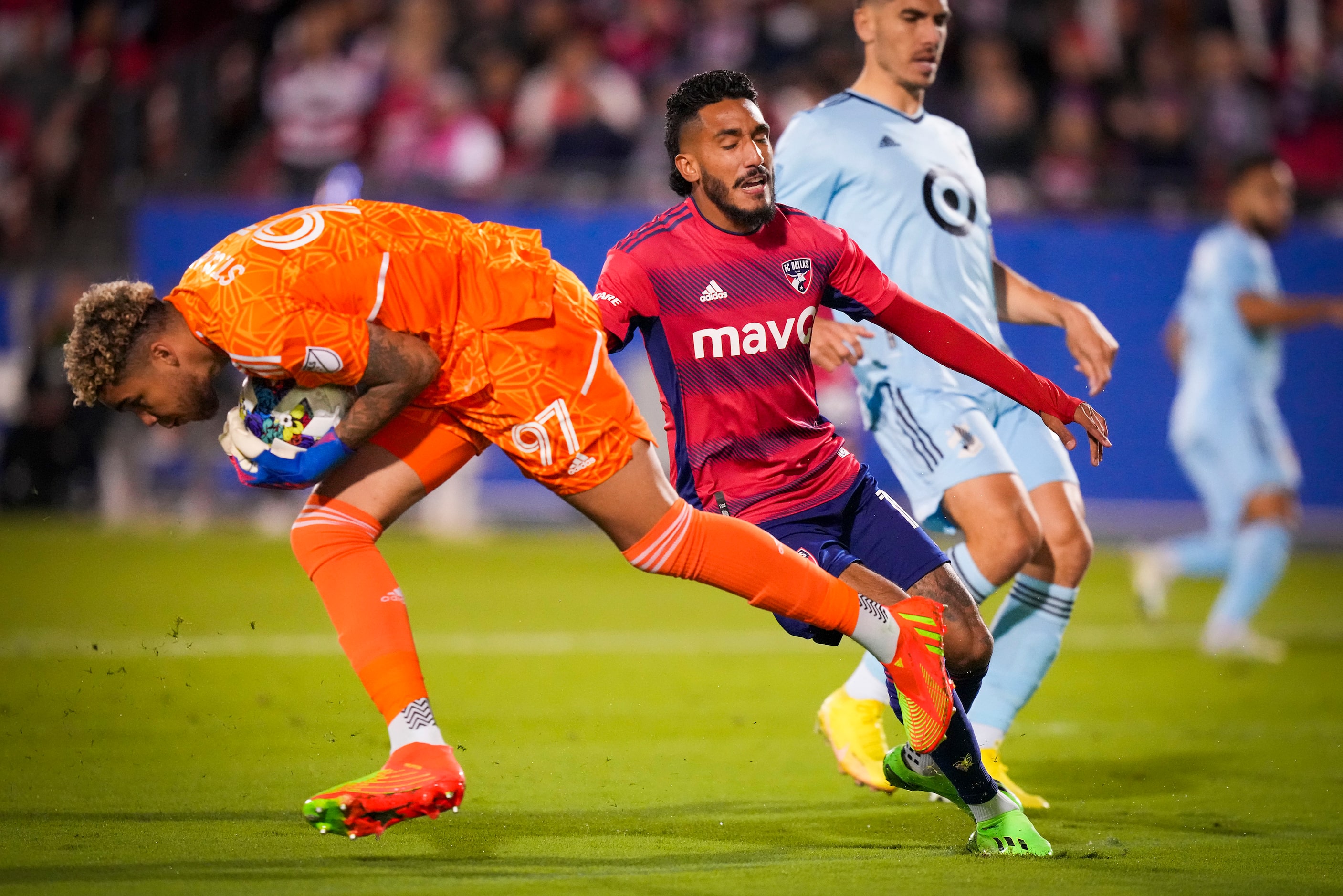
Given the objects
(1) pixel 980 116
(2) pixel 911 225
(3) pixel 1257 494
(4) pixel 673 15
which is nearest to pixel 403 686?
(2) pixel 911 225

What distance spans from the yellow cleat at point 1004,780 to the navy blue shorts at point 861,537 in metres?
0.81

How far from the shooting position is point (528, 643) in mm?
9266

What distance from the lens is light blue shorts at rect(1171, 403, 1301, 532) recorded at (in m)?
9.41

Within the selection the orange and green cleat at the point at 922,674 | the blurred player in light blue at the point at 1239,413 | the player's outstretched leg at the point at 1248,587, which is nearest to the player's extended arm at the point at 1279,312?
the blurred player in light blue at the point at 1239,413

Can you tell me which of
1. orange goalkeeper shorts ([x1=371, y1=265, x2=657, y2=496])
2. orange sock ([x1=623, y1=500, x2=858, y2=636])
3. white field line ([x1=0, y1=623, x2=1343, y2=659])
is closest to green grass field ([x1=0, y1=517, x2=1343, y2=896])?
white field line ([x1=0, y1=623, x2=1343, y2=659])

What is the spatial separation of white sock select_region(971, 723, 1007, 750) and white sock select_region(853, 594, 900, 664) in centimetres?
107

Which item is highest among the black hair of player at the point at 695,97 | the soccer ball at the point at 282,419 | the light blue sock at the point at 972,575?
the black hair of player at the point at 695,97

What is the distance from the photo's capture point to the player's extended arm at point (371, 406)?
423cm

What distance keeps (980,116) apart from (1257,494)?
6.45 metres

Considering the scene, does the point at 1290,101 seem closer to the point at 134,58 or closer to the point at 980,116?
the point at 980,116

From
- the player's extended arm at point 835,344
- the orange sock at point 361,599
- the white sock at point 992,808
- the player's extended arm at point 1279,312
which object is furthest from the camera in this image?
the player's extended arm at point 1279,312

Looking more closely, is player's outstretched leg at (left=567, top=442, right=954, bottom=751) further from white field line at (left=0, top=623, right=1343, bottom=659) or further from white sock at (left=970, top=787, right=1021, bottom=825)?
white field line at (left=0, top=623, right=1343, bottom=659)

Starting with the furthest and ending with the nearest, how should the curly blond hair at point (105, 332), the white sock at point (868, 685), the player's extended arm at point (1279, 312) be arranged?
the player's extended arm at point (1279, 312) → the white sock at point (868, 685) → the curly blond hair at point (105, 332)

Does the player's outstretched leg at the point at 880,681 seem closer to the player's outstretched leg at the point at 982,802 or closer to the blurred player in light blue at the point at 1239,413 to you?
the player's outstretched leg at the point at 982,802
